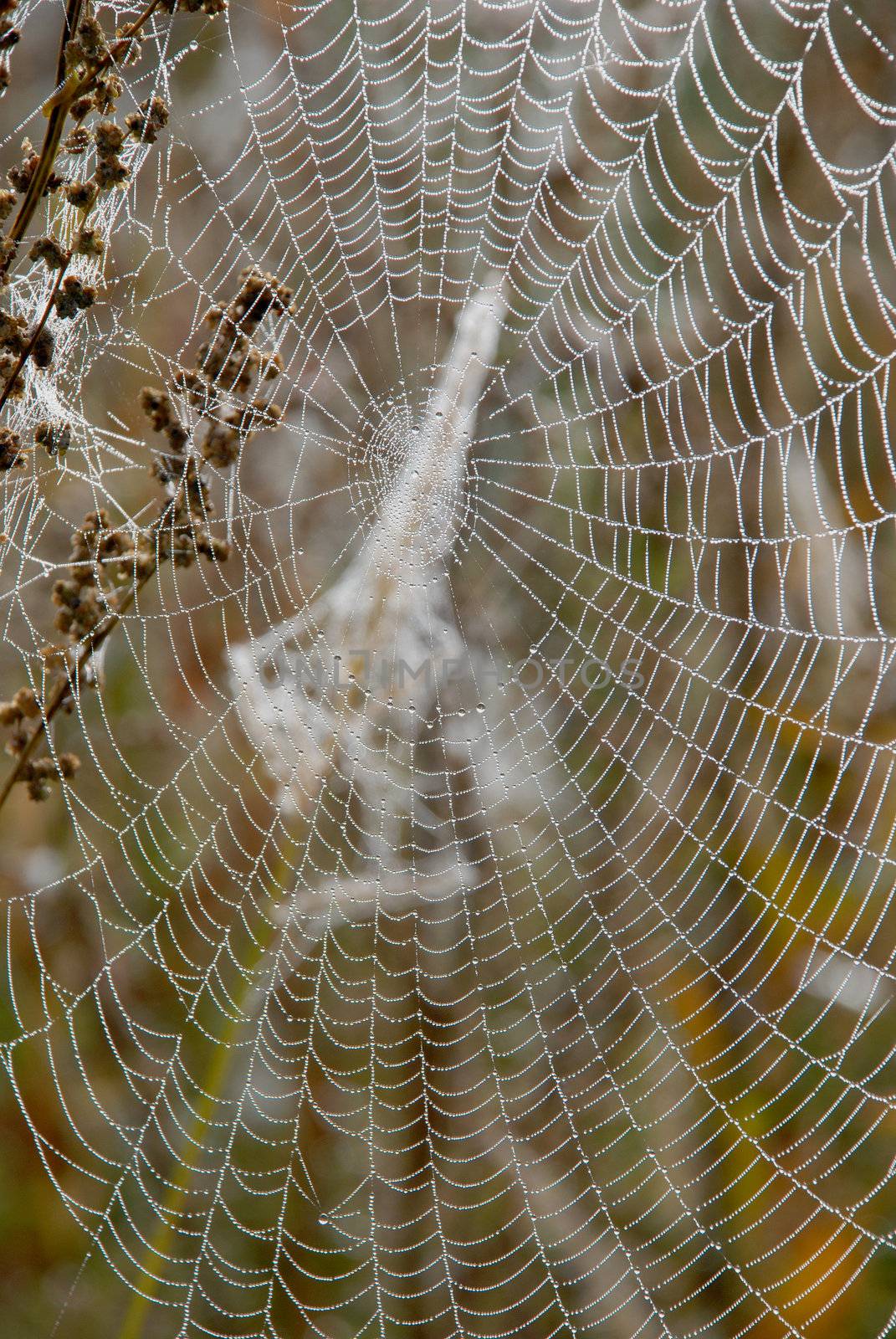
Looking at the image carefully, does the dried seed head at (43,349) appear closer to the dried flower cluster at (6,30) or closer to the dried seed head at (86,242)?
the dried seed head at (86,242)

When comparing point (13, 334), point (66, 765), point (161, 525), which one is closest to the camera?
point (13, 334)

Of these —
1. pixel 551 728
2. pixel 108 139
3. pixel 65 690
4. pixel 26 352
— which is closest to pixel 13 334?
pixel 26 352

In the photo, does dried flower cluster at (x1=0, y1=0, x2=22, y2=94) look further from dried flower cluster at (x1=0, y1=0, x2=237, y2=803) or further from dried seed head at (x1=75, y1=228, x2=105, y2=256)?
dried seed head at (x1=75, y1=228, x2=105, y2=256)

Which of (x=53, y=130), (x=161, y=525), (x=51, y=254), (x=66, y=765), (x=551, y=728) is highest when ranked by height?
(x=53, y=130)

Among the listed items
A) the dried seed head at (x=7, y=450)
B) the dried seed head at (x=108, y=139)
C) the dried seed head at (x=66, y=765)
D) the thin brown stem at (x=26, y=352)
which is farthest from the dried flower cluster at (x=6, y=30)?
the dried seed head at (x=66, y=765)

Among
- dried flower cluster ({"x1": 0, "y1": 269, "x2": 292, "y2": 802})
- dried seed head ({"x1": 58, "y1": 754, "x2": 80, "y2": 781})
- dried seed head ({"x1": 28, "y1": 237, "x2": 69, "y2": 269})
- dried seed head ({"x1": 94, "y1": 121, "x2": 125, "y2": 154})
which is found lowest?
dried seed head ({"x1": 58, "y1": 754, "x2": 80, "y2": 781})

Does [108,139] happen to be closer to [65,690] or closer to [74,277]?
[74,277]

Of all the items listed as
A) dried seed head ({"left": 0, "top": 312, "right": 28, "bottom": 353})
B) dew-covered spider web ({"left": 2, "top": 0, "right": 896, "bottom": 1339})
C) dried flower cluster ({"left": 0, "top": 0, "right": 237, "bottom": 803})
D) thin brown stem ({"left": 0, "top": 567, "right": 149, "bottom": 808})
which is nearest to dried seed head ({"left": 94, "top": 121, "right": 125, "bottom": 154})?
dried flower cluster ({"left": 0, "top": 0, "right": 237, "bottom": 803})

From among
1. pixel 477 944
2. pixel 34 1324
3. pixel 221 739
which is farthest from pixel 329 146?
pixel 34 1324

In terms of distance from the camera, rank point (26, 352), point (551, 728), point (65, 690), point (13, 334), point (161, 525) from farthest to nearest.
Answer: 1. point (551, 728)
2. point (161, 525)
3. point (65, 690)
4. point (13, 334)
5. point (26, 352)
